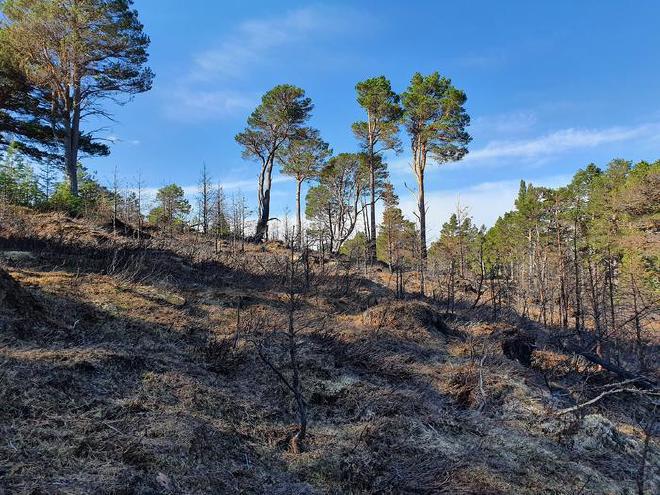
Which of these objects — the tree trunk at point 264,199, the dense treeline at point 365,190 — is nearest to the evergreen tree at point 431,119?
the dense treeline at point 365,190

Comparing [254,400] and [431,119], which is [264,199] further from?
[254,400]

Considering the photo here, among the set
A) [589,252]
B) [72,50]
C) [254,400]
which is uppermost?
[72,50]

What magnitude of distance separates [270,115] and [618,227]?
844 inches

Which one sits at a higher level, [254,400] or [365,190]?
[365,190]

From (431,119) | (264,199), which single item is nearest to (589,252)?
(431,119)

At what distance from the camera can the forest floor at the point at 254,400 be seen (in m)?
3.49

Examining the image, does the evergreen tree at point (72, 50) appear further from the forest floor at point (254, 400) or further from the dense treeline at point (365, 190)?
the forest floor at point (254, 400)

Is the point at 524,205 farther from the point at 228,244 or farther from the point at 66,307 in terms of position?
the point at 66,307

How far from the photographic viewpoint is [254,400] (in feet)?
17.0

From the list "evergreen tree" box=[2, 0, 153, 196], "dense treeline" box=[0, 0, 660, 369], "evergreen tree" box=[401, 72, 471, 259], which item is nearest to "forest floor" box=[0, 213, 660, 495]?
"dense treeline" box=[0, 0, 660, 369]

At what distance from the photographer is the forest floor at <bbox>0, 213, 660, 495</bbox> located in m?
3.49

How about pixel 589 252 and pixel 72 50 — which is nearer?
pixel 72 50

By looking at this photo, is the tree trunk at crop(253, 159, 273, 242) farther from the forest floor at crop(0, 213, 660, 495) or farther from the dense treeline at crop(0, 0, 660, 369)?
the forest floor at crop(0, 213, 660, 495)

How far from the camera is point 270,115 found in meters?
24.8
